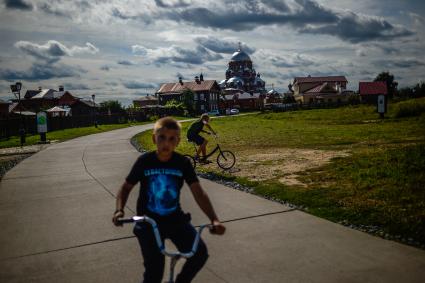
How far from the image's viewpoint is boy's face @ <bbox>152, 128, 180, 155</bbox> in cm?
315

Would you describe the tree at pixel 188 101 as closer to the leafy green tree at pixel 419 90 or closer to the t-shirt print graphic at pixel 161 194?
the leafy green tree at pixel 419 90

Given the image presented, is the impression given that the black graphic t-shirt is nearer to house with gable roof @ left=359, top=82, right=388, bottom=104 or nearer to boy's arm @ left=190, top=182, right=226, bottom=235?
boy's arm @ left=190, top=182, right=226, bottom=235

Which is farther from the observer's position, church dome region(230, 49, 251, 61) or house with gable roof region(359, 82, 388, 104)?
church dome region(230, 49, 251, 61)

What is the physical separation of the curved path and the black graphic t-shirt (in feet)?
5.34

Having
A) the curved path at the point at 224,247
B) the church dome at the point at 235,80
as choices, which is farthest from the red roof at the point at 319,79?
the curved path at the point at 224,247

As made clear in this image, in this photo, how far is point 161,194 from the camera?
127 inches

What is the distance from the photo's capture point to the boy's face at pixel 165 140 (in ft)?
10.3

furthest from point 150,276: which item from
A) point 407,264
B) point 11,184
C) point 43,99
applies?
point 43,99

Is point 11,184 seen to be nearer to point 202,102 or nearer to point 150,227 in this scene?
point 150,227

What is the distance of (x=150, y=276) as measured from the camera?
3.13 metres

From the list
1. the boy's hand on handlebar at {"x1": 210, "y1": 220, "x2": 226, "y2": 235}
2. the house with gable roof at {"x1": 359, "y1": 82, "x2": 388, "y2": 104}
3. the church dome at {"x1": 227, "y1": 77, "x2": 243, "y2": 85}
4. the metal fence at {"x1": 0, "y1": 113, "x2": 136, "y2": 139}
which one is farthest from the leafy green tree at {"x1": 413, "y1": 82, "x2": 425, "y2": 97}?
the church dome at {"x1": 227, "y1": 77, "x2": 243, "y2": 85}

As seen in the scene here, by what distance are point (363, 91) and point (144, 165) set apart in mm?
85185

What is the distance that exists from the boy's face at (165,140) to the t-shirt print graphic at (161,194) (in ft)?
0.76

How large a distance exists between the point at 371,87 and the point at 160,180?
283 ft
